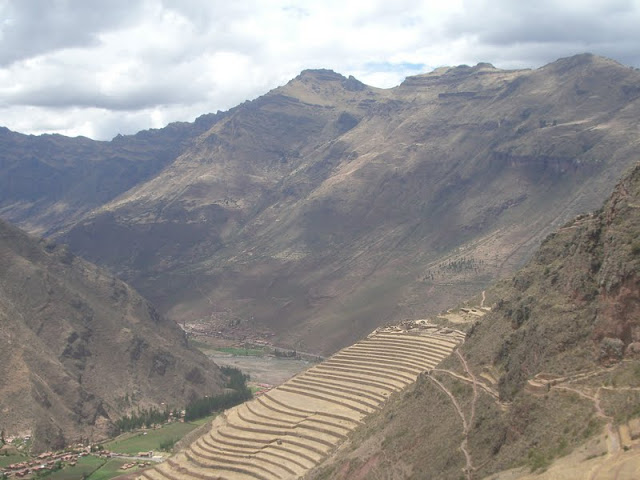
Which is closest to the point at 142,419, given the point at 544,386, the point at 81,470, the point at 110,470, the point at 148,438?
the point at 148,438

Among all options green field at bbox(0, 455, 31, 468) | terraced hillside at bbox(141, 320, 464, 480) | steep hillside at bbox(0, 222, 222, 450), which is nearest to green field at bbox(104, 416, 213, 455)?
steep hillside at bbox(0, 222, 222, 450)

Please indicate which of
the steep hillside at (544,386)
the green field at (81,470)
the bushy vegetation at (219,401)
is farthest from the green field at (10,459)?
the steep hillside at (544,386)

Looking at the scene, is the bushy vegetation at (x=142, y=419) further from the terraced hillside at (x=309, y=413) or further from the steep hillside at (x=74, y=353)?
the terraced hillside at (x=309, y=413)

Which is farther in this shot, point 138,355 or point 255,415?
point 138,355

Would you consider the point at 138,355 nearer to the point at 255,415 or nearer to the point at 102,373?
the point at 102,373

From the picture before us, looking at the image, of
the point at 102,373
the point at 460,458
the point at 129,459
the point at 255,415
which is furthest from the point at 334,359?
the point at 102,373
